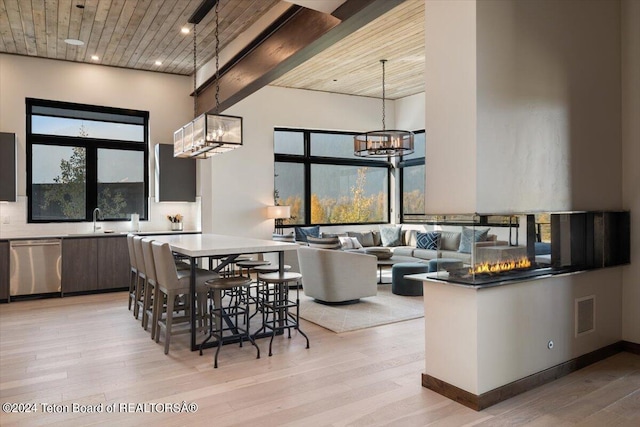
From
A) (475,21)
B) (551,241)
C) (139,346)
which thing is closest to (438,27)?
(475,21)

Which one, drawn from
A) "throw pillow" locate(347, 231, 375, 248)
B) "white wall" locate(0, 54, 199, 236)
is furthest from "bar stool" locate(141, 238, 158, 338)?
"throw pillow" locate(347, 231, 375, 248)

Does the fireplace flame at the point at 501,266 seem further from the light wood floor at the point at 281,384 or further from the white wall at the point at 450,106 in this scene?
the light wood floor at the point at 281,384

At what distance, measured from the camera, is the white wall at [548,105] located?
302cm

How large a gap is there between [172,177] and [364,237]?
4.26 metres

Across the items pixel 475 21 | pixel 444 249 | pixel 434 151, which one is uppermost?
pixel 475 21

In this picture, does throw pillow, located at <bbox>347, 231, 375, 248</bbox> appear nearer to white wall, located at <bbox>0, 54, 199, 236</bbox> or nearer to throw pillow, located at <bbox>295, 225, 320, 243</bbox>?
throw pillow, located at <bbox>295, 225, 320, 243</bbox>

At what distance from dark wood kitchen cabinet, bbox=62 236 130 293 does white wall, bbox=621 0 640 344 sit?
679cm

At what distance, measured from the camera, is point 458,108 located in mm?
3041

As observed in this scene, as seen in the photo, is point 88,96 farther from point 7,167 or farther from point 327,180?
point 327,180

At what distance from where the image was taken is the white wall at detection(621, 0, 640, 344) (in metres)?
4.00

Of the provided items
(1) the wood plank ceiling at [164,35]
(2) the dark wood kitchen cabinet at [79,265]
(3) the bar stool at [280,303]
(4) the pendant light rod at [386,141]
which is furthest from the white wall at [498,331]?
(2) the dark wood kitchen cabinet at [79,265]

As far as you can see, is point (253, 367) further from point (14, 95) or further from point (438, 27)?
point (14, 95)

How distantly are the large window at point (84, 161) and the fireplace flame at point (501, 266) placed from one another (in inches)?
258

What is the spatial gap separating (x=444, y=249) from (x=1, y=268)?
6.35 metres
